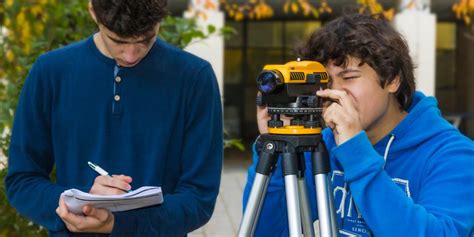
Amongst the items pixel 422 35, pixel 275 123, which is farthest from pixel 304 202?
pixel 422 35

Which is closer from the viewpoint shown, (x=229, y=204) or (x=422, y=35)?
(x=229, y=204)

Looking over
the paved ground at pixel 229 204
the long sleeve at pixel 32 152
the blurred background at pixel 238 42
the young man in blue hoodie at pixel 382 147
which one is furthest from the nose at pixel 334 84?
the paved ground at pixel 229 204

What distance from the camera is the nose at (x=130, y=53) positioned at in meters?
2.07

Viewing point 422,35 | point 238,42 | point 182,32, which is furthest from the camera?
point 238,42

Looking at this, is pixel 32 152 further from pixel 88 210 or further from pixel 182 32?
pixel 182 32

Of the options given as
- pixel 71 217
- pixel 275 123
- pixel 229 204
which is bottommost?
pixel 229 204

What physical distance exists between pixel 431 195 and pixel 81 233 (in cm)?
101

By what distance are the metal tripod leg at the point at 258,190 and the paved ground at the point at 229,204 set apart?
407 cm

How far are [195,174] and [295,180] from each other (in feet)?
1.21

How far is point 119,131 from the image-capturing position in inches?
84.0

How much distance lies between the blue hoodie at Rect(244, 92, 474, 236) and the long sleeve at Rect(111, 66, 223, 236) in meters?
0.13

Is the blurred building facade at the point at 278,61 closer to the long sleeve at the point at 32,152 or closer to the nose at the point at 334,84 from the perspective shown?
the long sleeve at the point at 32,152

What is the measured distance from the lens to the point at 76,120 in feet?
6.99

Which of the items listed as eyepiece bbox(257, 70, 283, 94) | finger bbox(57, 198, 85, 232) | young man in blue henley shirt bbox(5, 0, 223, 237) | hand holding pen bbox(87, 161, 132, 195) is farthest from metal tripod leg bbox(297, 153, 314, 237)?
finger bbox(57, 198, 85, 232)
